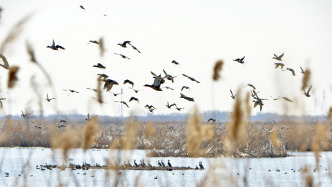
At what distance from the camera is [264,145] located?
18.8 metres

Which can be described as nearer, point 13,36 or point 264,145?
point 13,36

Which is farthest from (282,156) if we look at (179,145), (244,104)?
(244,104)

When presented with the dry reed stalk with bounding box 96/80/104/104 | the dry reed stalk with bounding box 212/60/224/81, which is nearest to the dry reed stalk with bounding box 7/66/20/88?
the dry reed stalk with bounding box 96/80/104/104

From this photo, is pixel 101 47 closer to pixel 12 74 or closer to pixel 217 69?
pixel 12 74

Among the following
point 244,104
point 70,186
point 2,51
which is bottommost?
point 70,186

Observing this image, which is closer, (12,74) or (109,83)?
(12,74)

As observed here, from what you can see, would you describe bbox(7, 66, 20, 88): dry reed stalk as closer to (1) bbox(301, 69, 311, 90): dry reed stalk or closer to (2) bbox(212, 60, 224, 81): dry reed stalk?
(2) bbox(212, 60, 224, 81): dry reed stalk

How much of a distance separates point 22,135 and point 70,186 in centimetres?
1187

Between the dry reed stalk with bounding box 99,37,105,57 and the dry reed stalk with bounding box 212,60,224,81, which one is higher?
the dry reed stalk with bounding box 99,37,105,57

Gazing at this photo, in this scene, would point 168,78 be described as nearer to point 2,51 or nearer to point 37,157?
point 2,51

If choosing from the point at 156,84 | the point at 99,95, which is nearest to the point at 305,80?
the point at 156,84

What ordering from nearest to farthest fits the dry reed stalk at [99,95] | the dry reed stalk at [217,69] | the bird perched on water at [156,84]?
the dry reed stalk at [217,69]
the dry reed stalk at [99,95]
the bird perched on water at [156,84]

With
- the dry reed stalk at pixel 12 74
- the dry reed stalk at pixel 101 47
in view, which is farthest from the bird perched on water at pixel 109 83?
the dry reed stalk at pixel 12 74

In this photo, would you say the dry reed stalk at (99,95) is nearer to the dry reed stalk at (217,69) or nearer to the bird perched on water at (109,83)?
the bird perched on water at (109,83)
